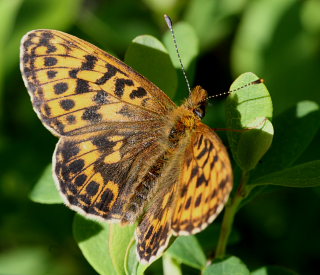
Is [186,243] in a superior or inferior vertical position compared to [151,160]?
inferior

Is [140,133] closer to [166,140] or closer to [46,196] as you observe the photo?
[166,140]

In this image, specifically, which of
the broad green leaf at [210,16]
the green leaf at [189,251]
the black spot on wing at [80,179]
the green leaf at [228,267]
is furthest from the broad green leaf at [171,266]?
the broad green leaf at [210,16]

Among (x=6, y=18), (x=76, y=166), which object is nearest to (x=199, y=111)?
(x=76, y=166)

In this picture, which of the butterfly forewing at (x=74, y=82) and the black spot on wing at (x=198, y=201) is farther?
the butterfly forewing at (x=74, y=82)

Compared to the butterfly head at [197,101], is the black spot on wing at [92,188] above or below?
below

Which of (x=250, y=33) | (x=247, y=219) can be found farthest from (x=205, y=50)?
(x=247, y=219)

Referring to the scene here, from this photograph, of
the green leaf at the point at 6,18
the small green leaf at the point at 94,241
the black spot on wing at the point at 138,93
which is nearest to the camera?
the small green leaf at the point at 94,241

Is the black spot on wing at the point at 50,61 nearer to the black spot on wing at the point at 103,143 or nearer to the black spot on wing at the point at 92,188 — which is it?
the black spot on wing at the point at 103,143
